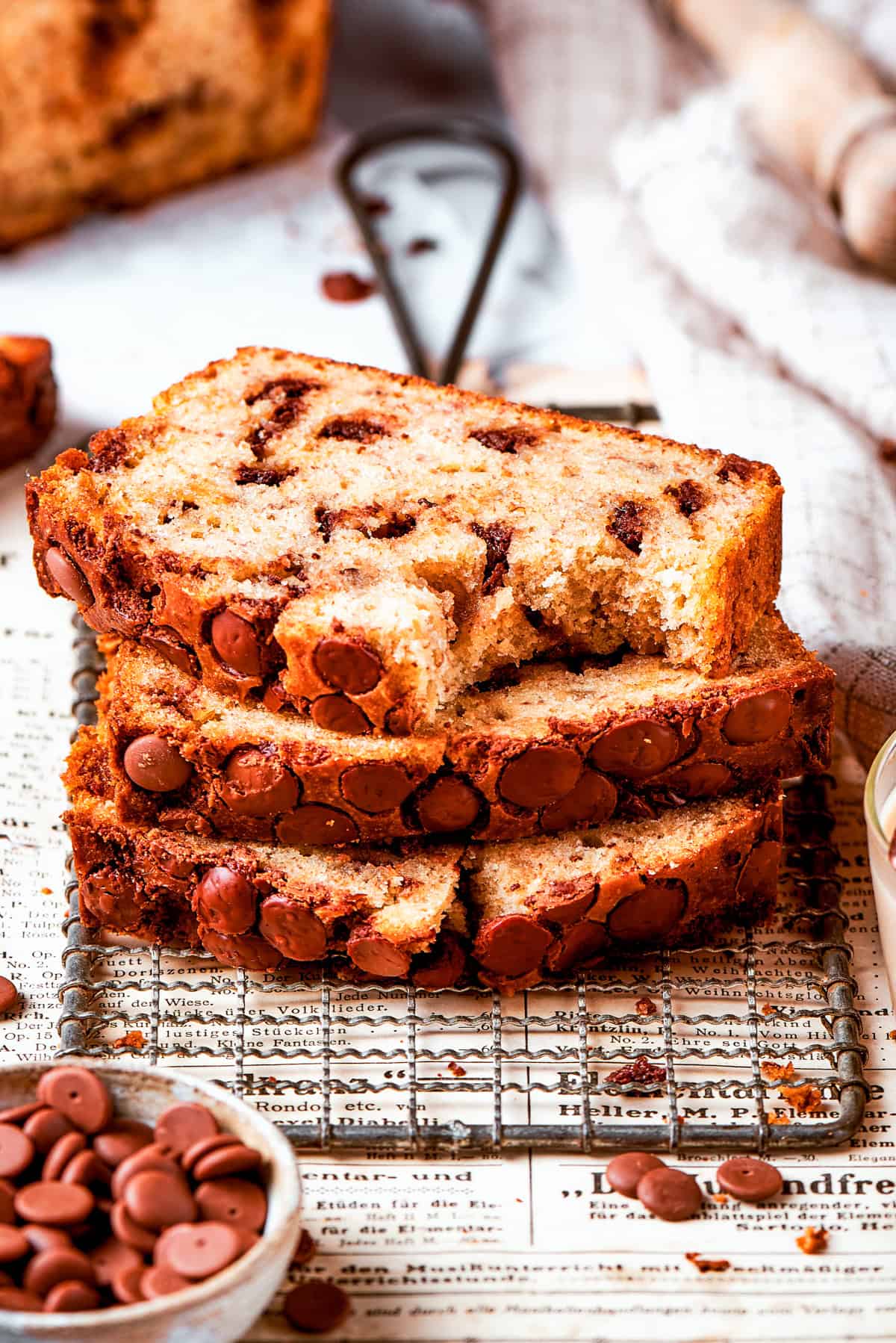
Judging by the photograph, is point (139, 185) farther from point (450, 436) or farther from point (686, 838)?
point (686, 838)

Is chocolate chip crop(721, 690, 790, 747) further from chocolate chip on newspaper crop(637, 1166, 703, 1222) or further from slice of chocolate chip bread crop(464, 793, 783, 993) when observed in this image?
chocolate chip on newspaper crop(637, 1166, 703, 1222)

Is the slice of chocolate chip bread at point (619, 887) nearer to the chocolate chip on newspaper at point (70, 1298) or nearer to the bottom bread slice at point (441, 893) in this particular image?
the bottom bread slice at point (441, 893)

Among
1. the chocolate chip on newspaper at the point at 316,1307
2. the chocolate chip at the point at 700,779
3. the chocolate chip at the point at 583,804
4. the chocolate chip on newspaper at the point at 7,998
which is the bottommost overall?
the chocolate chip on newspaper at the point at 7,998

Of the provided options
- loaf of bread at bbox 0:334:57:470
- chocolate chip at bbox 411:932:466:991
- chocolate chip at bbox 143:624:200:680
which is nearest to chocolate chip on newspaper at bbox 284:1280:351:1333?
chocolate chip at bbox 411:932:466:991

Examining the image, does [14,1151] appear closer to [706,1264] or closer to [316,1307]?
[316,1307]

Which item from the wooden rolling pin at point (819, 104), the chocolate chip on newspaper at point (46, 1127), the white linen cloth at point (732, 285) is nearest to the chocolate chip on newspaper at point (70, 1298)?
the chocolate chip on newspaper at point (46, 1127)
